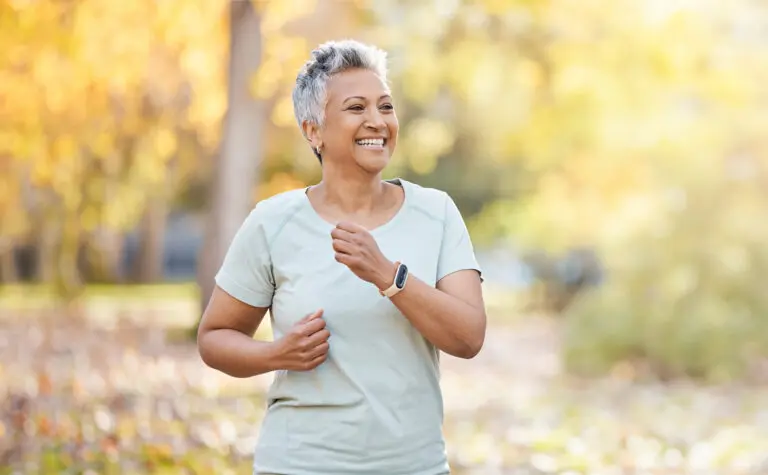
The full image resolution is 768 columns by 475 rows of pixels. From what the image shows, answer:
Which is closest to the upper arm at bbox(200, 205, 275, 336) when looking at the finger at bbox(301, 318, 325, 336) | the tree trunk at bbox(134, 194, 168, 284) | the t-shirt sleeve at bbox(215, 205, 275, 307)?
the t-shirt sleeve at bbox(215, 205, 275, 307)

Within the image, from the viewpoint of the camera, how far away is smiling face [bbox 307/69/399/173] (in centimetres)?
316

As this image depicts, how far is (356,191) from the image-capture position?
320 centimetres

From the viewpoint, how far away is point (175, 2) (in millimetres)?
15852

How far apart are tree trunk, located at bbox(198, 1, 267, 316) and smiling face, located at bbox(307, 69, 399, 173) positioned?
12811 mm

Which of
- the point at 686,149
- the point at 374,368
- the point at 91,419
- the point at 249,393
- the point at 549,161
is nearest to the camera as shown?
the point at 374,368

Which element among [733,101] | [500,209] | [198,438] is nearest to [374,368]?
[198,438]

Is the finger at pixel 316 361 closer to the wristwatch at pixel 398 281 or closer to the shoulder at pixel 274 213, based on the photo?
the wristwatch at pixel 398 281

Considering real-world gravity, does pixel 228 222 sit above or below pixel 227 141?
below

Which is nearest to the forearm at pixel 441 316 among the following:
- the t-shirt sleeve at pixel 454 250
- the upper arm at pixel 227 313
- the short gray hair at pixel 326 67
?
the t-shirt sleeve at pixel 454 250

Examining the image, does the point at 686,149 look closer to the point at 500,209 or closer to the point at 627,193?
the point at 627,193

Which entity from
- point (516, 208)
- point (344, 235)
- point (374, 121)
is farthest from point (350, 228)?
point (516, 208)

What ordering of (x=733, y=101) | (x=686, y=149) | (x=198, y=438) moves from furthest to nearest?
(x=733, y=101), (x=686, y=149), (x=198, y=438)

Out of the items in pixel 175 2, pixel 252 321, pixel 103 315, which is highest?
pixel 175 2

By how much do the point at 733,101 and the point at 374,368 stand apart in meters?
14.2
